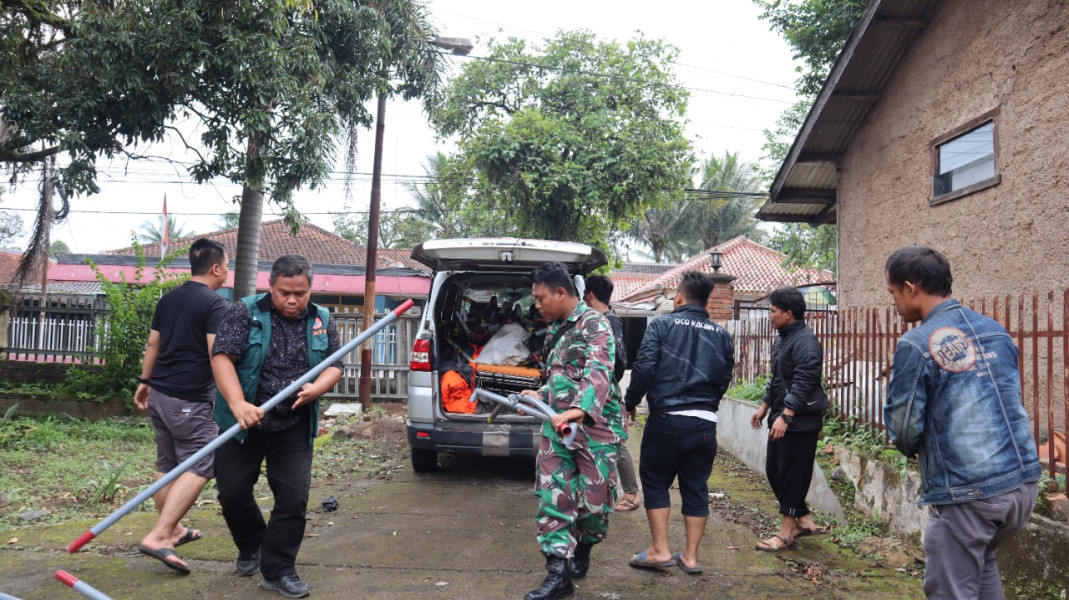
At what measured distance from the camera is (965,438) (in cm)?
245

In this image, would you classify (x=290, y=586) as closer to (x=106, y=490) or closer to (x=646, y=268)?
(x=106, y=490)

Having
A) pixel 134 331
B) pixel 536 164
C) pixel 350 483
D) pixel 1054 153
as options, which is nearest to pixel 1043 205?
pixel 1054 153

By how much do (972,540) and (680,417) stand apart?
1788 millimetres

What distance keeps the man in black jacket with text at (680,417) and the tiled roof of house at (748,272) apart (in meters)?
19.8

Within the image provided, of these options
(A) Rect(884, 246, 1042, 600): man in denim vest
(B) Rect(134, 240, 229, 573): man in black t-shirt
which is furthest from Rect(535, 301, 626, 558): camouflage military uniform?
(B) Rect(134, 240, 229, 573): man in black t-shirt

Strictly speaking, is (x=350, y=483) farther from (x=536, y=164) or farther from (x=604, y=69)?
(x=604, y=69)

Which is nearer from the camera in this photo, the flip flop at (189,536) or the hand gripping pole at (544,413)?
the hand gripping pole at (544,413)

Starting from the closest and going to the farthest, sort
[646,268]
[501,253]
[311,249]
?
[501,253]
[311,249]
[646,268]

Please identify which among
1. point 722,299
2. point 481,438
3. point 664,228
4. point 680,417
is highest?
point 664,228

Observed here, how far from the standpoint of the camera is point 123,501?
5.42 meters

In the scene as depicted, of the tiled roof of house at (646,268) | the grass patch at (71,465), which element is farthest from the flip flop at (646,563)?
the tiled roof of house at (646,268)

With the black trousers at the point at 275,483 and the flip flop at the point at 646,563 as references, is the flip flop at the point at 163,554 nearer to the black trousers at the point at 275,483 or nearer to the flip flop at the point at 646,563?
the black trousers at the point at 275,483

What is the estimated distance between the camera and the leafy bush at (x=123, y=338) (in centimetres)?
878

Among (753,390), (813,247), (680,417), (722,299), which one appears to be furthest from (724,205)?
(680,417)
